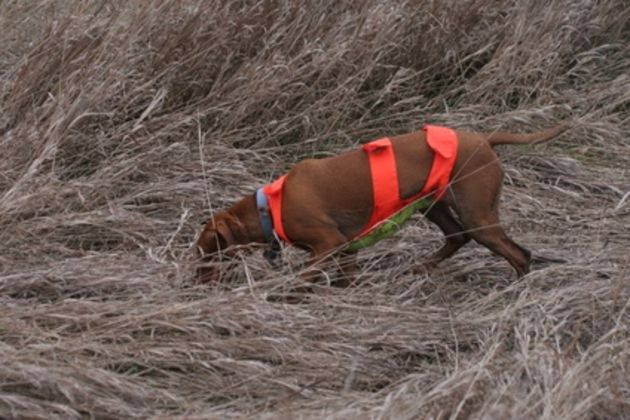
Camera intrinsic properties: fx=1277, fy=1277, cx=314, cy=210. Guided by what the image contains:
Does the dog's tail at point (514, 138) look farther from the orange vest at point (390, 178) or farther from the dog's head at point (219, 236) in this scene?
the dog's head at point (219, 236)

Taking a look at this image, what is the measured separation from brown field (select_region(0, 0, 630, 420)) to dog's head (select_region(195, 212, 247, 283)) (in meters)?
0.08

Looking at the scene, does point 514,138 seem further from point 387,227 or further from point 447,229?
point 387,227

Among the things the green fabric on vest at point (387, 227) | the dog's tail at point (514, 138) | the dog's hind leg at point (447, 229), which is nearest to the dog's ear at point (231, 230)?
the green fabric on vest at point (387, 227)

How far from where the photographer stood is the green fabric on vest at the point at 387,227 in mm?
5312

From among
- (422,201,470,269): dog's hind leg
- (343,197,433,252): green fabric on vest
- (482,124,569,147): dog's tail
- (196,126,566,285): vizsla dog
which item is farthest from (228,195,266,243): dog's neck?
(482,124,569,147): dog's tail

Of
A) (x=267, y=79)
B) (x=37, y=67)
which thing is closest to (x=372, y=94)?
(x=267, y=79)

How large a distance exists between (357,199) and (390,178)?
0.54ft

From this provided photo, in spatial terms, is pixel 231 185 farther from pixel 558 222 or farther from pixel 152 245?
pixel 558 222

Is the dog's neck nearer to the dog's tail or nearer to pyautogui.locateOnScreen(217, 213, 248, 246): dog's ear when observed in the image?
pyautogui.locateOnScreen(217, 213, 248, 246): dog's ear

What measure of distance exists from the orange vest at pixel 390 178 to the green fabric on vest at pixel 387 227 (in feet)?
0.08

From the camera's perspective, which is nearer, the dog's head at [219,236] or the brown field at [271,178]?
the brown field at [271,178]

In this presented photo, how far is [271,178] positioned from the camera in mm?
6359

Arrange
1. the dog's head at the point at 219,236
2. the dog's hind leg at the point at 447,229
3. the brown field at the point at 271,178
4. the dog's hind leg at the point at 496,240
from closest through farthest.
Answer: the brown field at the point at 271,178 → the dog's head at the point at 219,236 → the dog's hind leg at the point at 496,240 → the dog's hind leg at the point at 447,229

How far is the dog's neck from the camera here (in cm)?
525
